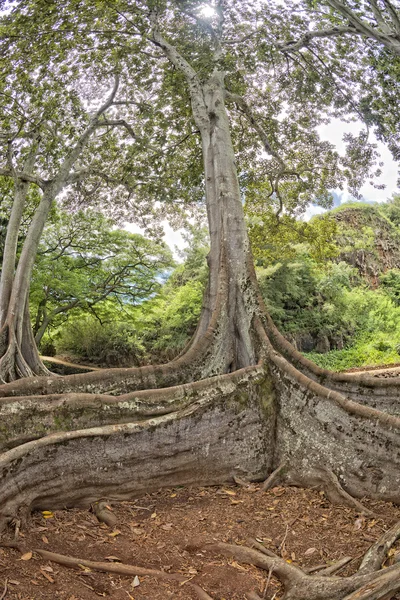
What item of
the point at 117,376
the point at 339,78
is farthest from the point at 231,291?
the point at 339,78

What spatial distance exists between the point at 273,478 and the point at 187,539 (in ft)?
4.50

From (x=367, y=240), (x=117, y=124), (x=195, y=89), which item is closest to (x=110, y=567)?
(x=195, y=89)

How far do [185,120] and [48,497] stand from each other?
1072 cm

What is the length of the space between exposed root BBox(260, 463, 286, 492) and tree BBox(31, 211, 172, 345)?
1458 centimetres

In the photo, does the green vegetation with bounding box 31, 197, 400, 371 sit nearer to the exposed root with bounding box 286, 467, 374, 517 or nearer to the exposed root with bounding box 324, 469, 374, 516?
the exposed root with bounding box 286, 467, 374, 517

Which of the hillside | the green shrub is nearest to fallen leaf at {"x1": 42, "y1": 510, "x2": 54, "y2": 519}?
the green shrub

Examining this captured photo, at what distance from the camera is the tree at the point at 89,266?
61.1 feet

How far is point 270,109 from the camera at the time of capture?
1278 centimetres

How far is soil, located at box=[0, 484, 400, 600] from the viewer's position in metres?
2.93

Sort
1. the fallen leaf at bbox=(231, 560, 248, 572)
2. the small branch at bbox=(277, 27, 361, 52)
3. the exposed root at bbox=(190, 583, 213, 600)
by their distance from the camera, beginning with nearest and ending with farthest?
the exposed root at bbox=(190, 583, 213, 600) → the fallen leaf at bbox=(231, 560, 248, 572) → the small branch at bbox=(277, 27, 361, 52)

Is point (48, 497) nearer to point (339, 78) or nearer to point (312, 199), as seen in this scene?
point (339, 78)

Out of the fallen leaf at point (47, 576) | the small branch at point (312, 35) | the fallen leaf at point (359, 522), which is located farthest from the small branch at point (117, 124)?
the fallen leaf at point (47, 576)

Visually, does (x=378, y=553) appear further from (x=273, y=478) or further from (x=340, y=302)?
(x=340, y=302)

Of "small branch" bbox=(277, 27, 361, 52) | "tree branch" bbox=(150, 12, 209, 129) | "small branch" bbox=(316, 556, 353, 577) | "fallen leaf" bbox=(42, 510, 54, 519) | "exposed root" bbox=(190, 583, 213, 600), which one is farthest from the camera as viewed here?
"small branch" bbox=(277, 27, 361, 52)
